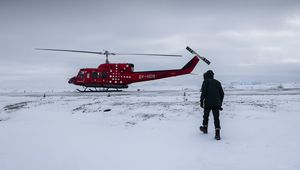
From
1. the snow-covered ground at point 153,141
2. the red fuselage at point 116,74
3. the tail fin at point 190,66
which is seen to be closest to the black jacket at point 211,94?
the snow-covered ground at point 153,141

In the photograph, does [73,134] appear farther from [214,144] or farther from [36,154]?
[214,144]

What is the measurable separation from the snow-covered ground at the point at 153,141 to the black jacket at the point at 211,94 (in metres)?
1.14

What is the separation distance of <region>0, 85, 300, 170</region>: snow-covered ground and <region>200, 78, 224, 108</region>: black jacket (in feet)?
3.73

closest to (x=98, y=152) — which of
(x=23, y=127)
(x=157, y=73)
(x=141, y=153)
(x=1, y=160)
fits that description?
(x=141, y=153)

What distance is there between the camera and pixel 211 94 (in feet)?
29.4

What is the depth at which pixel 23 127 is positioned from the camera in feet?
39.8

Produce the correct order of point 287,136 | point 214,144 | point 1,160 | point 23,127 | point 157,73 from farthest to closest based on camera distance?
point 157,73
point 23,127
point 287,136
point 214,144
point 1,160

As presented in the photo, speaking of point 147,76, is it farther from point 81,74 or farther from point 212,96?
point 212,96

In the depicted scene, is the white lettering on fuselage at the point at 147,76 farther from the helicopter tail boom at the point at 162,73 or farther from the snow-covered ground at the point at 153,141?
the snow-covered ground at the point at 153,141

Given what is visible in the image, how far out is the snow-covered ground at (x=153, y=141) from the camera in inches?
270

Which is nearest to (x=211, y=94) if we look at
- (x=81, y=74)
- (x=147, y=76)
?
(x=147, y=76)

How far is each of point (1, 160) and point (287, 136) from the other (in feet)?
28.2

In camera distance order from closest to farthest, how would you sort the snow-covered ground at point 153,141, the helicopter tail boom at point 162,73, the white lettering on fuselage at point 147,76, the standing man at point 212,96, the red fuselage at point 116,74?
the snow-covered ground at point 153,141 < the standing man at point 212,96 < the helicopter tail boom at point 162,73 < the white lettering on fuselage at point 147,76 < the red fuselage at point 116,74

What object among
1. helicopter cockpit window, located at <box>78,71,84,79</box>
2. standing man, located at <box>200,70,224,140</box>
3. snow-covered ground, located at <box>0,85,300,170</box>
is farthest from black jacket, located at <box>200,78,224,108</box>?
helicopter cockpit window, located at <box>78,71,84,79</box>
